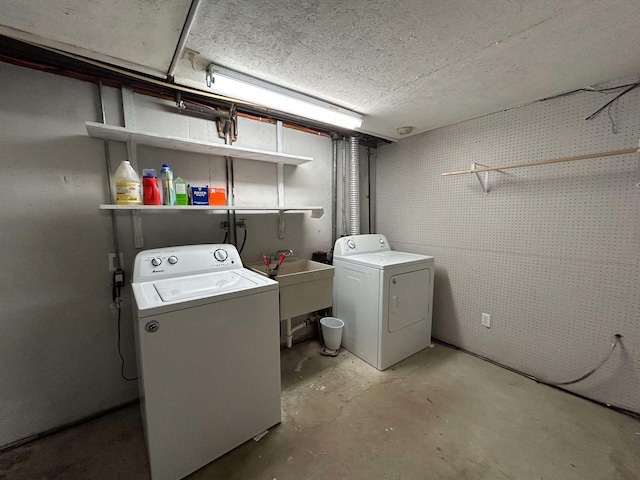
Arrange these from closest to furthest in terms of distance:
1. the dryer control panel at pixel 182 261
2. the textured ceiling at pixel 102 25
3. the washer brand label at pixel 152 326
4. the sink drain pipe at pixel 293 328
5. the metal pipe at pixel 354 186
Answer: the textured ceiling at pixel 102 25 → the washer brand label at pixel 152 326 → the dryer control panel at pixel 182 261 → the sink drain pipe at pixel 293 328 → the metal pipe at pixel 354 186

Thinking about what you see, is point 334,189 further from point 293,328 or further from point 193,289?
point 193,289

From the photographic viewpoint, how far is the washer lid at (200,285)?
131 centimetres

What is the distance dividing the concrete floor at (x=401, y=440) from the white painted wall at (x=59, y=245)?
25 centimetres

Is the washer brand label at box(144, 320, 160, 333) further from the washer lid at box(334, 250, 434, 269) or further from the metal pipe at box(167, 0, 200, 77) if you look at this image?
the washer lid at box(334, 250, 434, 269)

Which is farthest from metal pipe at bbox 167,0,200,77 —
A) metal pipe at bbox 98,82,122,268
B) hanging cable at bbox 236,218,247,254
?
hanging cable at bbox 236,218,247,254

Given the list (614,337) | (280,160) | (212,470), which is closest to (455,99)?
(280,160)

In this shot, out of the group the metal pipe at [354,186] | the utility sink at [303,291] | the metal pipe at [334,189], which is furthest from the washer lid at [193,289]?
the metal pipe at [354,186]

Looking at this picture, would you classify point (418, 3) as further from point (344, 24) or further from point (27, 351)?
point (27, 351)

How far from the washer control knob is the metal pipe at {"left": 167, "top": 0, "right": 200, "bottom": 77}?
3.68 ft

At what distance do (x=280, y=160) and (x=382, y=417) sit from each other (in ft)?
6.85

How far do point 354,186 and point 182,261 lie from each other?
183cm

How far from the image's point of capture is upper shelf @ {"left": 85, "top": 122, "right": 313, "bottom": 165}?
1.49 m

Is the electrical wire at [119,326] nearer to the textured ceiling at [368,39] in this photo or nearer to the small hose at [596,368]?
the textured ceiling at [368,39]

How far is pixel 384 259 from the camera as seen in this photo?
234 cm
